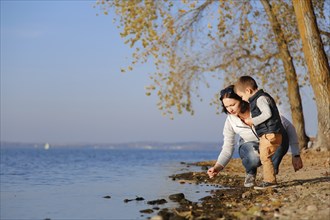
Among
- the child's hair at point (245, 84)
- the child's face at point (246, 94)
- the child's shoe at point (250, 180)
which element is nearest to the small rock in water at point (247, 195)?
the child's shoe at point (250, 180)

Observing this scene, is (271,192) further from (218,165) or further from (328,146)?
(328,146)

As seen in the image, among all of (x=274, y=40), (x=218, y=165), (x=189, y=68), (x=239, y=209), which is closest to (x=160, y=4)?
(x=189, y=68)

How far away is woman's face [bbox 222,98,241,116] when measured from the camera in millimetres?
7906

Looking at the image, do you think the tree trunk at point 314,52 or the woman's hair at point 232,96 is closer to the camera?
the woman's hair at point 232,96

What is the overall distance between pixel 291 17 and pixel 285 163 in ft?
20.3

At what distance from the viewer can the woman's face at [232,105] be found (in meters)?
7.91

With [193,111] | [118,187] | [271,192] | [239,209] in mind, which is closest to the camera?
[239,209]

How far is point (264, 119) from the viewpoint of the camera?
7594 millimetres

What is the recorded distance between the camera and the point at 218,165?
8227 millimetres

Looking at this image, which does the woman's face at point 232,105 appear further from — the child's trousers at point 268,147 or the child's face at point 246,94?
the child's trousers at point 268,147

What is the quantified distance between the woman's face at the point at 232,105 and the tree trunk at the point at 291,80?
40.7ft

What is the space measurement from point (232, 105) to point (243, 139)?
0.90m

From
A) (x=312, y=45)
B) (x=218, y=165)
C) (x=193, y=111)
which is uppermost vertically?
(x=312, y=45)

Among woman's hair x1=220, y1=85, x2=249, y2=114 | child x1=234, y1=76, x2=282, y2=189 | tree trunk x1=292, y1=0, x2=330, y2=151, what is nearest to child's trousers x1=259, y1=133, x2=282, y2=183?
child x1=234, y1=76, x2=282, y2=189
